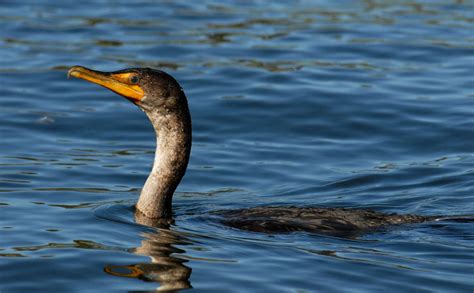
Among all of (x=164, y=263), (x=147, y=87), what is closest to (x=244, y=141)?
(x=147, y=87)

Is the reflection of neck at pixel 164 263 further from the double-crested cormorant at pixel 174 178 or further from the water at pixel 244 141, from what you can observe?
the double-crested cormorant at pixel 174 178

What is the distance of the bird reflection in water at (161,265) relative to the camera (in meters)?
8.80

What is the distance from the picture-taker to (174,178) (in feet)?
35.0

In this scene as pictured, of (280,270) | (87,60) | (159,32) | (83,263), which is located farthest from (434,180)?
(159,32)

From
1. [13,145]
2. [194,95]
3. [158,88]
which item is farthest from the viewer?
[194,95]

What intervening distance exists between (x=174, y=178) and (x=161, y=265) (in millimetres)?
1619

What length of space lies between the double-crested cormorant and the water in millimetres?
167

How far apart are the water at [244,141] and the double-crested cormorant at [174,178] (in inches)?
6.6

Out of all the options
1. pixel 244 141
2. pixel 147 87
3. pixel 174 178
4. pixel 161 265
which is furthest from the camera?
pixel 244 141

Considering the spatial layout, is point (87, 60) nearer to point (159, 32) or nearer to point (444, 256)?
point (159, 32)

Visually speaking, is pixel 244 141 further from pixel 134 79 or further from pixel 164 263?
pixel 164 263

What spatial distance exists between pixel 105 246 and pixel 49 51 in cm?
885

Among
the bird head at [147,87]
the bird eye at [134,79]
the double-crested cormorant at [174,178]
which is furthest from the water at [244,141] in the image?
the bird eye at [134,79]

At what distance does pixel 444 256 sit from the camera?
9.47 metres
